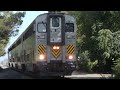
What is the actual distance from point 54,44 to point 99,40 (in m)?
9.58

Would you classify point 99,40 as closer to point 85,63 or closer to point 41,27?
point 85,63

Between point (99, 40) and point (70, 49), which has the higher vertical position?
point (99, 40)

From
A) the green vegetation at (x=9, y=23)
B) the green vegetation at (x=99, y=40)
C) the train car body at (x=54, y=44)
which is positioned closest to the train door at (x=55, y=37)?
the train car body at (x=54, y=44)

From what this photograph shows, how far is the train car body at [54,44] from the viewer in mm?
21594

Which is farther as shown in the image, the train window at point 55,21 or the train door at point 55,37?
the train window at point 55,21

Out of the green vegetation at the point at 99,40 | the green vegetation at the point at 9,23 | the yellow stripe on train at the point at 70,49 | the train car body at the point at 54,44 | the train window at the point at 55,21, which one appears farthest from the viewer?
the green vegetation at the point at 9,23

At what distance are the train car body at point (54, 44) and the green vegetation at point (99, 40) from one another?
669cm

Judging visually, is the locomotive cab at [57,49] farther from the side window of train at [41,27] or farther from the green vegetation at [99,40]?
the green vegetation at [99,40]

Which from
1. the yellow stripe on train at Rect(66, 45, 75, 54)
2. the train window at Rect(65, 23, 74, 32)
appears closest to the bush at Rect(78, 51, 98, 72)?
the train window at Rect(65, 23, 74, 32)

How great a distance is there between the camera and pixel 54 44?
71.7ft

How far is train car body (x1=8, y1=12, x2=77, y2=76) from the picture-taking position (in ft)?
70.8

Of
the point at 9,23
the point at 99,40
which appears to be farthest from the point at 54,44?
the point at 9,23

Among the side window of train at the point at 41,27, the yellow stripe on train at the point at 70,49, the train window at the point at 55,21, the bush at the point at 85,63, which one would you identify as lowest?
the bush at the point at 85,63

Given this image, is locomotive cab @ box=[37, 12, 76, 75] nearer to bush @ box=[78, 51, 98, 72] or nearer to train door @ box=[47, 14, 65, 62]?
train door @ box=[47, 14, 65, 62]
